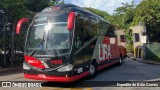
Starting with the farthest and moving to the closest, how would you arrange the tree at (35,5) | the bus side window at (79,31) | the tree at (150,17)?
the tree at (150,17)
the tree at (35,5)
the bus side window at (79,31)

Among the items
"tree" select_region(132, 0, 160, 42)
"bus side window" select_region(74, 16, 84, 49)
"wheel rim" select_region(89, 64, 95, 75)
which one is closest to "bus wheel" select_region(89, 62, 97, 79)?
"wheel rim" select_region(89, 64, 95, 75)

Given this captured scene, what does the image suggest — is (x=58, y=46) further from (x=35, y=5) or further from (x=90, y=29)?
(x=35, y=5)

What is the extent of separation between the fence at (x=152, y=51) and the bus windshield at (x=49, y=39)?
16545 millimetres

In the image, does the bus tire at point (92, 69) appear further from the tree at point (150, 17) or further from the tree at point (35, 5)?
the tree at point (150, 17)

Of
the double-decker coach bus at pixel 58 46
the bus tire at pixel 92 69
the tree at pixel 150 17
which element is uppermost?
the tree at pixel 150 17

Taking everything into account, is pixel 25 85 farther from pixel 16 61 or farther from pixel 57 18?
pixel 16 61

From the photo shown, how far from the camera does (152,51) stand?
25703 millimetres

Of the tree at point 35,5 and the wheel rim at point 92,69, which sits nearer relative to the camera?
the wheel rim at point 92,69

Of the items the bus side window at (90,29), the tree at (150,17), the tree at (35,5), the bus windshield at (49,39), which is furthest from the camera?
the tree at (150,17)

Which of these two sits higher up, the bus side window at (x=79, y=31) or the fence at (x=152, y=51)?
the bus side window at (x=79, y=31)

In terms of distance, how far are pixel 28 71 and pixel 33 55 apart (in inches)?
28.6

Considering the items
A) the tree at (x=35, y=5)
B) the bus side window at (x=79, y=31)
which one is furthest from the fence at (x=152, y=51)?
the bus side window at (x=79, y=31)

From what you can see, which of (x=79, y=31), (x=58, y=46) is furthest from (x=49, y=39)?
(x=79, y=31)

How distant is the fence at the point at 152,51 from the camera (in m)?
25.2
